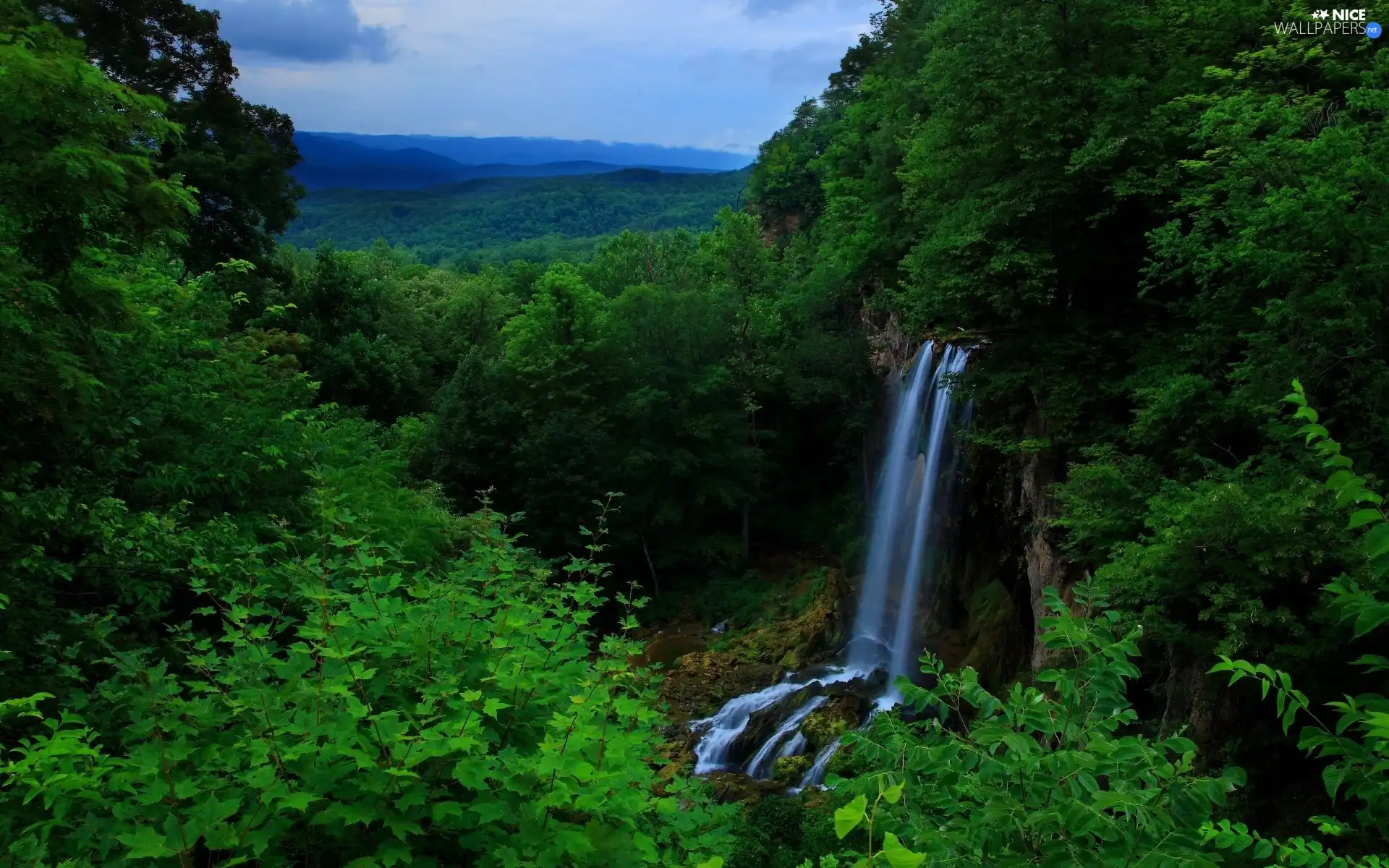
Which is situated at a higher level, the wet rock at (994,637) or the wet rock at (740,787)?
the wet rock at (994,637)

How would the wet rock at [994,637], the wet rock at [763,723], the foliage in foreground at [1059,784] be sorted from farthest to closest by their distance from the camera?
the wet rock at [763,723] < the wet rock at [994,637] < the foliage in foreground at [1059,784]

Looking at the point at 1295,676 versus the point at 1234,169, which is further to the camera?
the point at 1234,169

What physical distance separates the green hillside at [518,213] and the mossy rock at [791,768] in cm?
7908

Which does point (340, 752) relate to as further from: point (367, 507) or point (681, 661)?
point (681, 661)

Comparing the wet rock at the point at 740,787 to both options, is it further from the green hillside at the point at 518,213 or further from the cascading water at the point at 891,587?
the green hillside at the point at 518,213

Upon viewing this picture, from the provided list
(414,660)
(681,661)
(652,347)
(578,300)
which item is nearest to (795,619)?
(681,661)

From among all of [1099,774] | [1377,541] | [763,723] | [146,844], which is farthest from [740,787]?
[1377,541]

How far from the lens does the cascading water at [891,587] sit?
1648cm

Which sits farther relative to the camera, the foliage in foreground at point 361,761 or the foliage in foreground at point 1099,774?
the foliage in foreground at point 361,761

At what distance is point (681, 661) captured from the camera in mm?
21438

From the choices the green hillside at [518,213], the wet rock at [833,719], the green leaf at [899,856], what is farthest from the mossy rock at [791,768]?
the green hillside at [518,213]

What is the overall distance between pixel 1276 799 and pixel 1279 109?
7286mm

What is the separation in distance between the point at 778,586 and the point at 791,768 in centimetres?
1032

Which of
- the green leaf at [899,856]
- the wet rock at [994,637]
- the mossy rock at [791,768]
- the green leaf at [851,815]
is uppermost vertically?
the green leaf at [851,815]
